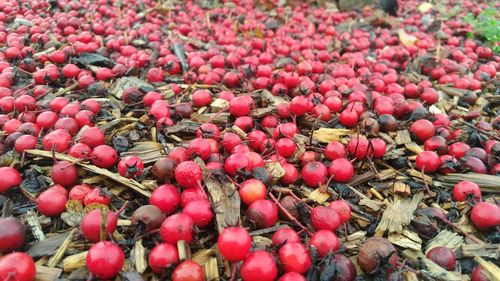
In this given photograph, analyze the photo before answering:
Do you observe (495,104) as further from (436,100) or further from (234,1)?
(234,1)

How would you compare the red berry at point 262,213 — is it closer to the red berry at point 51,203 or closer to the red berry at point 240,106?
the red berry at point 240,106

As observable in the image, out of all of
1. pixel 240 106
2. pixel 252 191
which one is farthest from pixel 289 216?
pixel 240 106

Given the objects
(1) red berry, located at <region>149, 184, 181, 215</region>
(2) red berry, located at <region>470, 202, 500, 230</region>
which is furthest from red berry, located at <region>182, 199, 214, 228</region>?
(2) red berry, located at <region>470, 202, 500, 230</region>

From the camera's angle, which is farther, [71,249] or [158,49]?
[158,49]

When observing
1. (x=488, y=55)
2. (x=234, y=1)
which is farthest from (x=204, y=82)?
(x=488, y=55)

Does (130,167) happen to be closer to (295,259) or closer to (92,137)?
(92,137)

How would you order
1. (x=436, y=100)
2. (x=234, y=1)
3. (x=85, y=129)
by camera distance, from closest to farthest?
(x=85, y=129)
(x=436, y=100)
(x=234, y=1)
